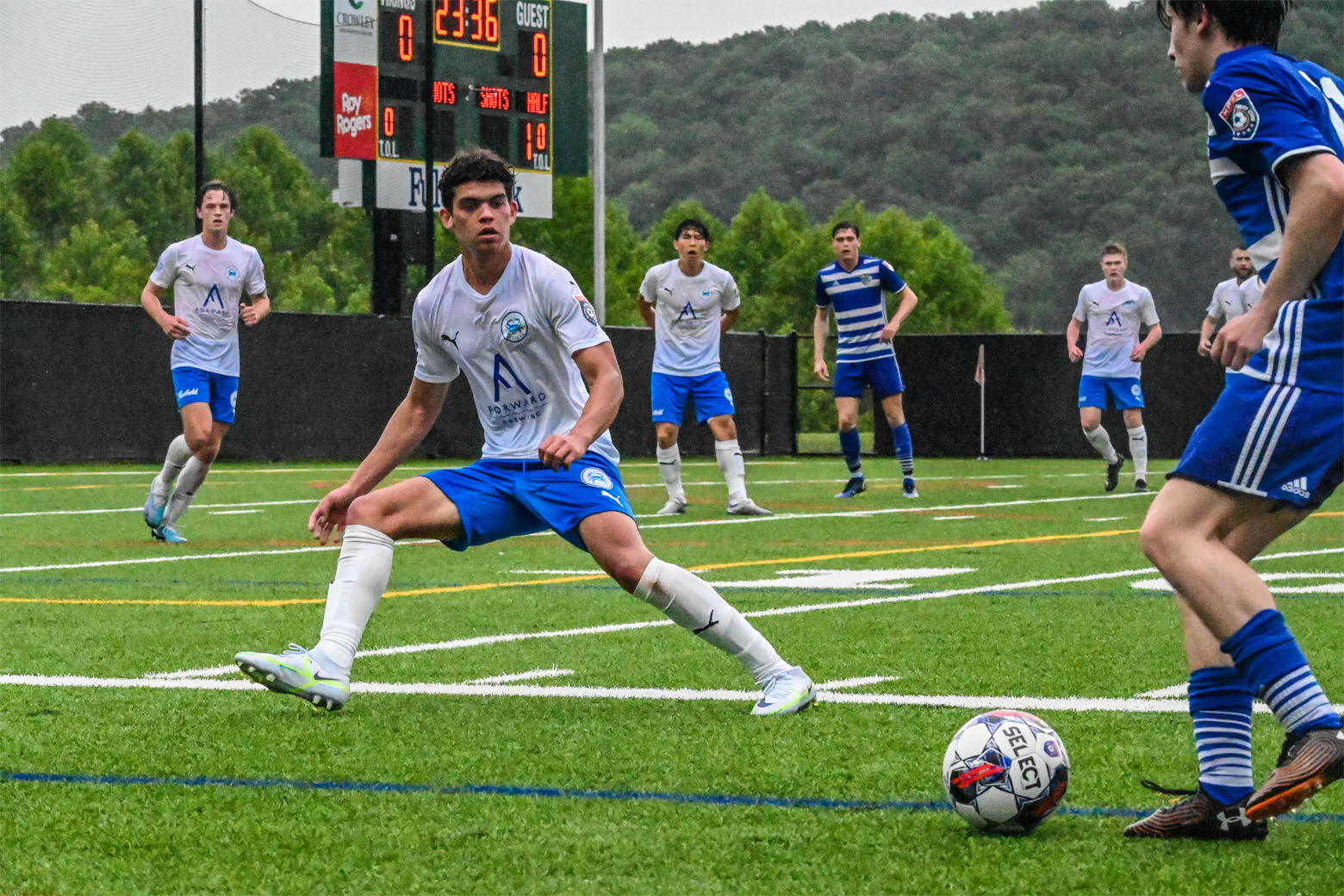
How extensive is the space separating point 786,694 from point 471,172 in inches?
69.2

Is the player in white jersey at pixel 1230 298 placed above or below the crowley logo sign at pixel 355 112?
below

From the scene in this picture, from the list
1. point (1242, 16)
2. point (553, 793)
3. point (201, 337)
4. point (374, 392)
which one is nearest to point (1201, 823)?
point (553, 793)

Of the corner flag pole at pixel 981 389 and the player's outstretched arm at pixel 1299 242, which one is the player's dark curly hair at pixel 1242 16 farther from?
the corner flag pole at pixel 981 389

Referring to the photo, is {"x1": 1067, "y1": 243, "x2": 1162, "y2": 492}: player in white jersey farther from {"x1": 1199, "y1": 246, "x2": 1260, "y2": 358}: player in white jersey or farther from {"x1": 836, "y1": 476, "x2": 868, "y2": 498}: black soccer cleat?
{"x1": 836, "y1": 476, "x2": 868, "y2": 498}: black soccer cleat

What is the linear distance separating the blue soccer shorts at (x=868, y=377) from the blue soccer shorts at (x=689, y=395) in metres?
2.74

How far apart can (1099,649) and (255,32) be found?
26052mm

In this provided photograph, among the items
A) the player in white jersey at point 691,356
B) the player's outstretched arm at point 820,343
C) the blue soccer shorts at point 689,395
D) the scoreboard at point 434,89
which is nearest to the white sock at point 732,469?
the player in white jersey at point 691,356

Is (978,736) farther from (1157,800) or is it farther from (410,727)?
(410,727)

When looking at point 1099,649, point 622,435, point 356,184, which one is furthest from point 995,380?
point 1099,649

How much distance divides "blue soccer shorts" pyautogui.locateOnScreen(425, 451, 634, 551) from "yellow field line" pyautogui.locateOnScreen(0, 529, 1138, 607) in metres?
2.86

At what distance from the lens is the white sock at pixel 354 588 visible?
5715 millimetres

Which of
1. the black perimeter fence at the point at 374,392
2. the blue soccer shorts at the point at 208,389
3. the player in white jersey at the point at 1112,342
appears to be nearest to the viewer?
the blue soccer shorts at the point at 208,389

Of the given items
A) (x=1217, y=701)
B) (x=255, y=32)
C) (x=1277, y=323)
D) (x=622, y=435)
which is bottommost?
(x=622, y=435)

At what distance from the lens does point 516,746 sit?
16.4ft
